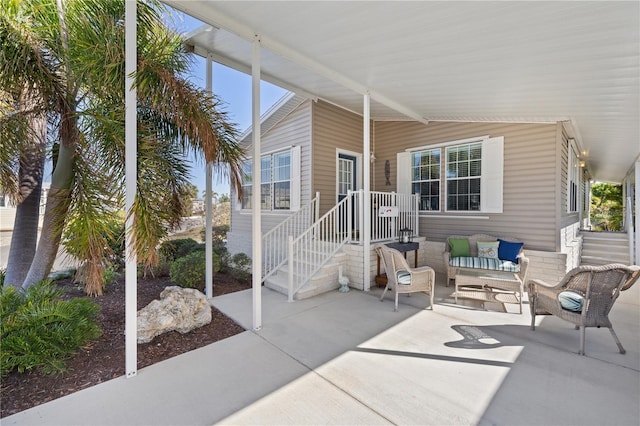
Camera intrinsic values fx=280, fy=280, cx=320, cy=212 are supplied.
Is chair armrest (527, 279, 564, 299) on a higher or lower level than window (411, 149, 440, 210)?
lower

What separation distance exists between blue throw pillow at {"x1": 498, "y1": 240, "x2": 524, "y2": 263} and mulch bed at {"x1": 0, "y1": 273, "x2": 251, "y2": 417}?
205 inches

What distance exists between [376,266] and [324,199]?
7.27 feet

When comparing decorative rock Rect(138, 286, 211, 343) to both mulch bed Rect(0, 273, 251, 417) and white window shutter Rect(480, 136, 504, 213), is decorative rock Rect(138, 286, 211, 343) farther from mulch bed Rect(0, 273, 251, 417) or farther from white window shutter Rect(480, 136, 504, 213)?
white window shutter Rect(480, 136, 504, 213)

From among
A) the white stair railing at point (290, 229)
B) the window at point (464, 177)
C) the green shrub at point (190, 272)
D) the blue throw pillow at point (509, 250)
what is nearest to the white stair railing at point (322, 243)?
the white stair railing at point (290, 229)

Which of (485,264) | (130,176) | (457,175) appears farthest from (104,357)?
(457,175)

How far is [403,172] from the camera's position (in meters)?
7.61

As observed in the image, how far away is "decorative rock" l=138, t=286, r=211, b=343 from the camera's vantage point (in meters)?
3.28

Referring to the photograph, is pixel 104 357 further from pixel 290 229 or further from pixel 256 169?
pixel 290 229

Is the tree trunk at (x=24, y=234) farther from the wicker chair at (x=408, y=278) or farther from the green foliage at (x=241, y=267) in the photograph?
the wicker chair at (x=408, y=278)

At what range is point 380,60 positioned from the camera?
159 inches

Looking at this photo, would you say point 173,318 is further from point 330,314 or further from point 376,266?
point 376,266

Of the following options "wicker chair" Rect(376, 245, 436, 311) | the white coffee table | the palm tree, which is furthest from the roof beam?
the white coffee table

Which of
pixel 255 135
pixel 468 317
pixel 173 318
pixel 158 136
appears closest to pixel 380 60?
pixel 255 135

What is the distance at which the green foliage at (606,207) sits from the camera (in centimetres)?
1583
